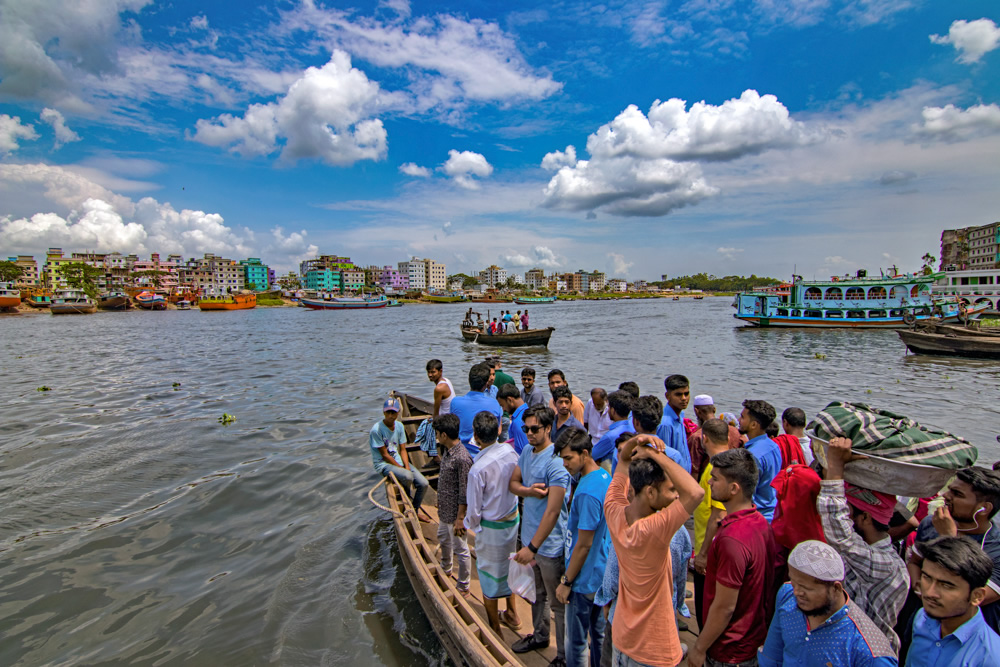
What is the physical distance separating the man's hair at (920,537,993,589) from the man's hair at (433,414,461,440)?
329 centimetres

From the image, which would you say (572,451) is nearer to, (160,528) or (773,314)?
(160,528)

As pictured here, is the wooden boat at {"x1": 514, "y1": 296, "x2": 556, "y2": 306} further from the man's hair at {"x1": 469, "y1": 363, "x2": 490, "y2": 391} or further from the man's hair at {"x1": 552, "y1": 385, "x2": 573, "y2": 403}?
the man's hair at {"x1": 469, "y1": 363, "x2": 490, "y2": 391}

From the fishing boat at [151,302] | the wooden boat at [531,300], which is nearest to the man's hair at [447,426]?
the fishing boat at [151,302]

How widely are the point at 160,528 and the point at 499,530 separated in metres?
7.12

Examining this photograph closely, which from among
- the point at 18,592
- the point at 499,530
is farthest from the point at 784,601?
the point at 18,592

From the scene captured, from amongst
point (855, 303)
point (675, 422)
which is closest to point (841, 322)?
point (855, 303)

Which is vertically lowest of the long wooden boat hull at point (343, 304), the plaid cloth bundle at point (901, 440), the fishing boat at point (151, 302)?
the plaid cloth bundle at point (901, 440)

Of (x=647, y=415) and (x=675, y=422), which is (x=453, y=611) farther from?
(x=675, y=422)

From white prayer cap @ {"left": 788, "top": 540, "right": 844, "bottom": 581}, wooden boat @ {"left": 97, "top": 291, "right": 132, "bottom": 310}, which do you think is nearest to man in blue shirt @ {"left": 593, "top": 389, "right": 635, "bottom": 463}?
white prayer cap @ {"left": 788, "top": 540, "right": 844, "bottom": 581}

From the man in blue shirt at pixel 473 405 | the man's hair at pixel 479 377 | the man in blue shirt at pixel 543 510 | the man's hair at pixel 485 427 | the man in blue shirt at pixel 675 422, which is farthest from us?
the man's hair at pixel 479 377

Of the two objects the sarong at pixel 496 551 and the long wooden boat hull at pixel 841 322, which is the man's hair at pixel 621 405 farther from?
the long wooden boat hull at pixel 841 322

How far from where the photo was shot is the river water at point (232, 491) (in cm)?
535

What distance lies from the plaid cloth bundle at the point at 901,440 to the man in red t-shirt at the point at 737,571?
54 cm

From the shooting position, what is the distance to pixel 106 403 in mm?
15984
